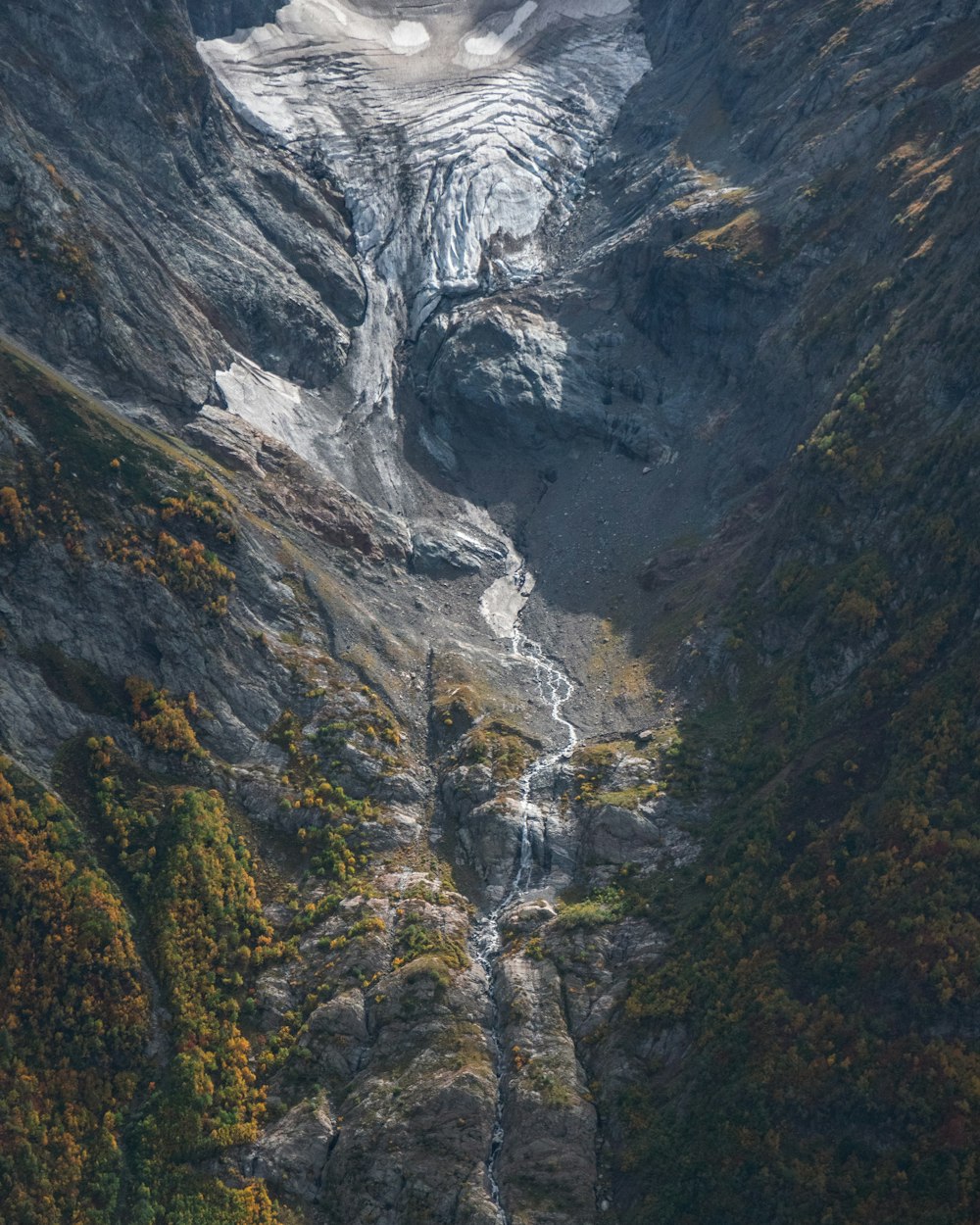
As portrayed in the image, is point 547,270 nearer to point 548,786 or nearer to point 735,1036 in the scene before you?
point 548,786

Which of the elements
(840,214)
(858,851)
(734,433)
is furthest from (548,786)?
(840,214)

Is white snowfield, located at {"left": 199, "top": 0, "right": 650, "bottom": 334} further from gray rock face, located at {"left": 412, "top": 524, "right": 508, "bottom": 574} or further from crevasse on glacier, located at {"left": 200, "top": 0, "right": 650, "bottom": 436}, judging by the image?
gray rock face, located at {"left": 412, "top": 524, "right": 508, "bottom": 574}

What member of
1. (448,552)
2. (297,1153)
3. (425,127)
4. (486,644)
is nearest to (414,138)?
(425,127)

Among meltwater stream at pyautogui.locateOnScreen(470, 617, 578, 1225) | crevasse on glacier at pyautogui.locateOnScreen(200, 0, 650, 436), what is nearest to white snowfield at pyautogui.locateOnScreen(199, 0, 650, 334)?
crevasse on glacier at pyautogui.locateOnScreen(200, 0, 650, 436)

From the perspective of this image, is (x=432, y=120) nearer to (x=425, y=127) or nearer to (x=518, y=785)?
(x=425, y=127)

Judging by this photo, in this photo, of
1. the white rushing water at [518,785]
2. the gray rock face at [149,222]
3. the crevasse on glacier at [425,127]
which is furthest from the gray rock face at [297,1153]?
the crevasse on glacier at [425,127]
